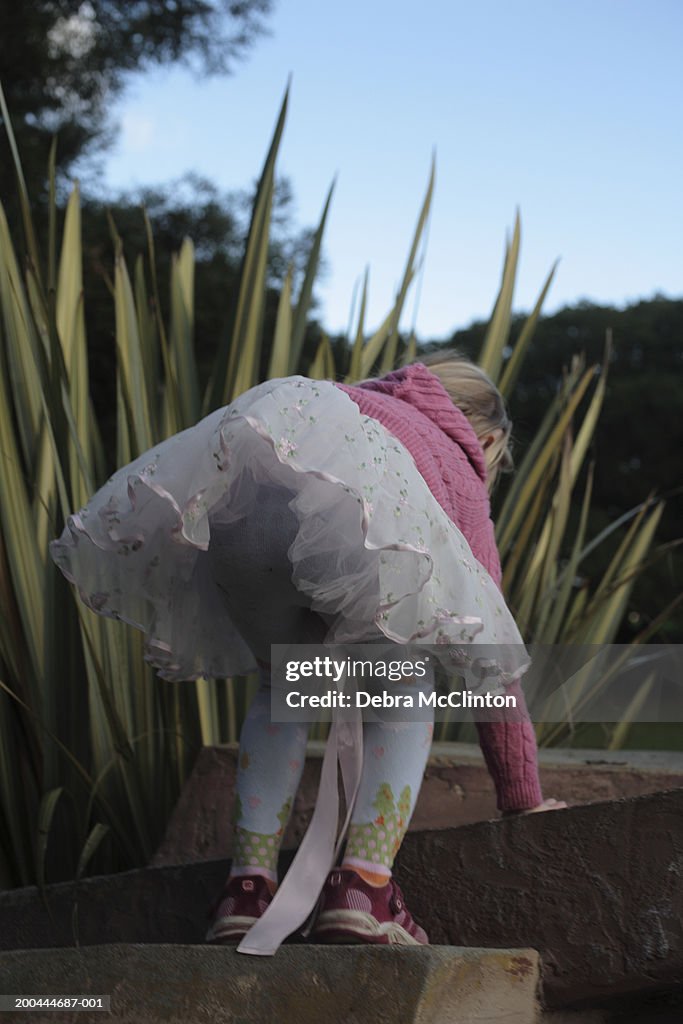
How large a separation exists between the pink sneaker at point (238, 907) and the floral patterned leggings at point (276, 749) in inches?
0.7

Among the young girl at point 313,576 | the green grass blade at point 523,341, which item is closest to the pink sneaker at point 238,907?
the young girl at point 313,576

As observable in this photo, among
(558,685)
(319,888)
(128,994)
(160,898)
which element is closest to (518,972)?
(319,888)

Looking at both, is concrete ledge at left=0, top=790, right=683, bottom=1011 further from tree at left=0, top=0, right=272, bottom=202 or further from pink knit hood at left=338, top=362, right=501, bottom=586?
tree at left=0, top=0, right=272, bottom=202

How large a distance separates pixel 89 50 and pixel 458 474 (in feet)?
22.4

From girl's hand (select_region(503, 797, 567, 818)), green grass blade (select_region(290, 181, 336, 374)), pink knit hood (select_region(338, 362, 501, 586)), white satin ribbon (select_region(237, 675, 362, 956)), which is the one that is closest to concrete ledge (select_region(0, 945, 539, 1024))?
white satin ribbon (select_region(237, 675, 362, 956))

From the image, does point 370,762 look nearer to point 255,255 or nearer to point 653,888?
point 653,888

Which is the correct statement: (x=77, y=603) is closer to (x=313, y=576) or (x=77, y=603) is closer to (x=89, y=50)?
(x=313, y=576)

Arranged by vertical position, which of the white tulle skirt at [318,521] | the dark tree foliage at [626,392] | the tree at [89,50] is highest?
the tree at [89,50]

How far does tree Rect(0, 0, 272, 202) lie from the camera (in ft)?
22.7

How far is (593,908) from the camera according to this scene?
1.23 metres

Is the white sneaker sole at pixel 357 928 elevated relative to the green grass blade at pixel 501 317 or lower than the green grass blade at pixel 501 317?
lower

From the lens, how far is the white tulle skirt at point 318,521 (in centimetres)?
120

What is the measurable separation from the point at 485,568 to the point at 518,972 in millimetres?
478

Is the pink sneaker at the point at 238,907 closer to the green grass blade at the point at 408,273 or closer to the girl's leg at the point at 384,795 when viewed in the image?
the girl's leg at the point at 384,795
